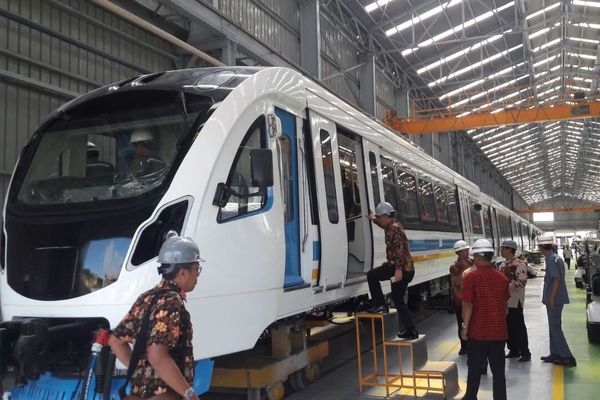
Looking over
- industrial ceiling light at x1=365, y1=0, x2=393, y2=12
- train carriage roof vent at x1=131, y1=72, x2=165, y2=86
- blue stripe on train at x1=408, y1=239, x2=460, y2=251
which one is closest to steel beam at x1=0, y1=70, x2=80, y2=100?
train carriage roof vent at x1=131, y1=72, x2=165, y2=86

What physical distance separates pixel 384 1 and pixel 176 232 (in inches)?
714

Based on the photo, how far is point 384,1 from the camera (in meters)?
20.2

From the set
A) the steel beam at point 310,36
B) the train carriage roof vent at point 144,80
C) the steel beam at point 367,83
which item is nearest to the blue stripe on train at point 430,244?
the train carriage roof vent at point 144,80

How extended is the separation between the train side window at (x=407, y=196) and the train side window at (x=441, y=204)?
1586 mm

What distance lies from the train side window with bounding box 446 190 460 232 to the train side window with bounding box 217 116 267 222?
8226 mm

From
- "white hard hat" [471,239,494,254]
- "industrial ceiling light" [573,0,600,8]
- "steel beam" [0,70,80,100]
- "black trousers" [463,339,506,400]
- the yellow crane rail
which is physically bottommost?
"black trousers" [463,339,506,400]

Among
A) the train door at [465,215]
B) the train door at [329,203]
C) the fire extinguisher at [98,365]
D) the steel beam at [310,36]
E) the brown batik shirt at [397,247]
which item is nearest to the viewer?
the fire extinguisher at [98,365]

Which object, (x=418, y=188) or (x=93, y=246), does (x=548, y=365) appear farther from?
(x=93, y=246)

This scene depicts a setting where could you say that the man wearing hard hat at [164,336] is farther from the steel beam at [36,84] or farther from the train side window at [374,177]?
the steel beam at [36,84]

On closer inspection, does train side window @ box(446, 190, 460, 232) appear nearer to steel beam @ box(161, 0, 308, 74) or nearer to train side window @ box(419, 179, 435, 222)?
train side window @ box(419, 179, 435, 222)

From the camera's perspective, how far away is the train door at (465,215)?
1373 cm

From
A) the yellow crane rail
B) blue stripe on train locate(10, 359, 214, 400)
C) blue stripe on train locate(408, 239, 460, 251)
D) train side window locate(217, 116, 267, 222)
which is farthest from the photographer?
the yellow crane rail

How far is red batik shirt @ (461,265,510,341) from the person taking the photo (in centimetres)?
502

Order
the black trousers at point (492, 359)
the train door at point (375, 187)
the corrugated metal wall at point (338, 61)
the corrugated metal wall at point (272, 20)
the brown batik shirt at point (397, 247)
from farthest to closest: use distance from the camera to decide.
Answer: the corrugated metal wall at point (338, 61) < the corrugated metal wall at point (272, 20) < the train door at point (375, 187) < the brown batik shirt at point (397, 247) < the black trousers at point (492, 359)
